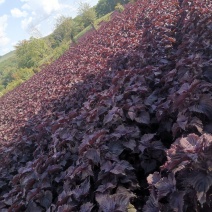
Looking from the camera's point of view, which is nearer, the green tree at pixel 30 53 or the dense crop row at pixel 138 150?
the dense crop row at pixel 138 150

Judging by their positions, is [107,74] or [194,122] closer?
[194,122]

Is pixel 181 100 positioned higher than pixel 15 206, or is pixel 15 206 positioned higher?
pixel 181 100

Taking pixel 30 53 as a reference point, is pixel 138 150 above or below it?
above

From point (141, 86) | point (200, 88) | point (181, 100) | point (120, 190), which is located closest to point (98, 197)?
point (120, 190)

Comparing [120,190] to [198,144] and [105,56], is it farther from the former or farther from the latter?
[105,56]

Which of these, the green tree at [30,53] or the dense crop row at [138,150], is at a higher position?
the dense crop row at [138,150]

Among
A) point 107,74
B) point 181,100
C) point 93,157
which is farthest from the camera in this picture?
point 107,74

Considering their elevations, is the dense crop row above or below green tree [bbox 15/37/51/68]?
above

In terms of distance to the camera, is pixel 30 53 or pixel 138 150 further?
pixel 30 53

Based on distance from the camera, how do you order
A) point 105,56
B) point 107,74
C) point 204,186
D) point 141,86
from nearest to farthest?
point 204,186, point 141,86, point 107,74, point 105,56

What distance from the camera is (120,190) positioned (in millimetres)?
1962

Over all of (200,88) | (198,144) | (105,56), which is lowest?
(105,56)

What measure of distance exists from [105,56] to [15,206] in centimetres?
475

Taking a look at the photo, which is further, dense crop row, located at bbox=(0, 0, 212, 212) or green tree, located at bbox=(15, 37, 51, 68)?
green tree, located at bbox=(15, 37, 51, 68)
